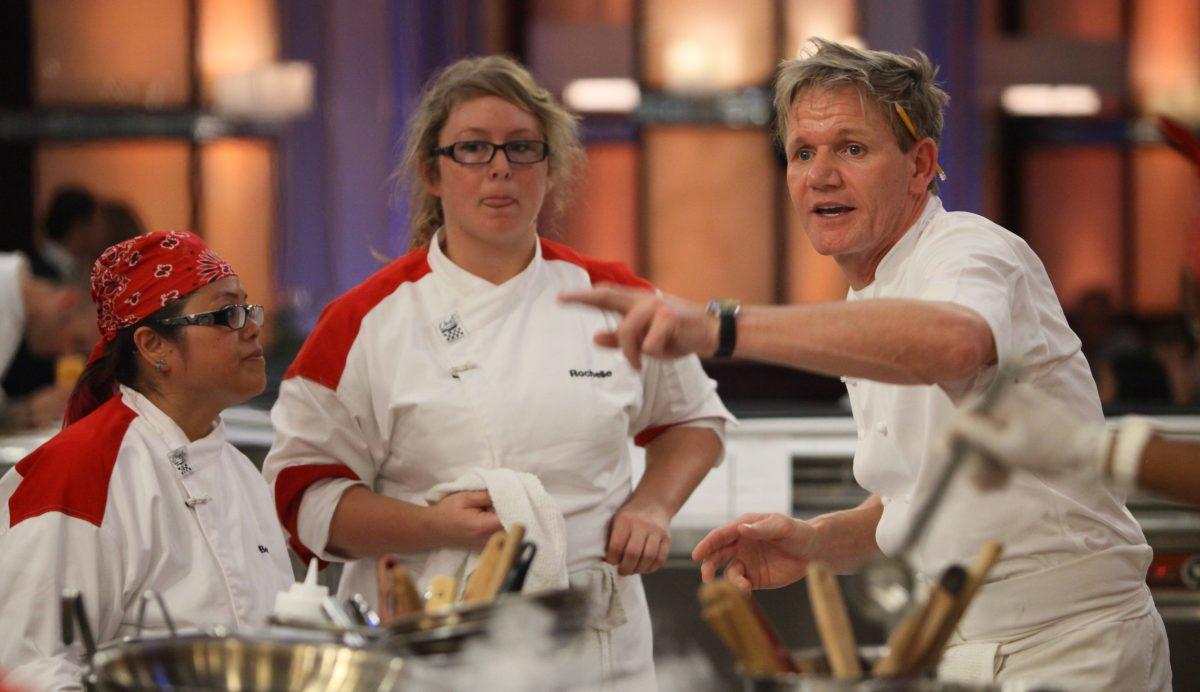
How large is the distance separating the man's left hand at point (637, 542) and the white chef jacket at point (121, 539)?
22.5 inches

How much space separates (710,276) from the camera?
679cm

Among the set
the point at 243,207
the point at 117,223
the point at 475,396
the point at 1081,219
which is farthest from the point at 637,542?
the point at 1081,219

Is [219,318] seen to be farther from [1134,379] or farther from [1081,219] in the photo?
A: [1081,219]

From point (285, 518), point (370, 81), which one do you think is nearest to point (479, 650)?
point (285, 518)

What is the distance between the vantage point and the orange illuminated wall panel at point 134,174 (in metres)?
6.73

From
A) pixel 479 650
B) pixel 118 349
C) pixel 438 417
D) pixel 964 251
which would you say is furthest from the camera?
pixel 438 417

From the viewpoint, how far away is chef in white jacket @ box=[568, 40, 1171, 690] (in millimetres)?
1626

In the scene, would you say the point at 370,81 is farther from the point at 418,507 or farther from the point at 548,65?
the point at 418,507

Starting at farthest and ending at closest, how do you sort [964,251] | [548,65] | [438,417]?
[548,65] → [438,417] → [964,251]

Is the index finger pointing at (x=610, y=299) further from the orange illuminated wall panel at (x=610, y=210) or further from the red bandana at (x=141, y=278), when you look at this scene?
the orange illuminated wall panel at (x=610, y=210)

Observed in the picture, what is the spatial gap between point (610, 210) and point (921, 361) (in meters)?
5.33

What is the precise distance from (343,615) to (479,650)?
22 cm

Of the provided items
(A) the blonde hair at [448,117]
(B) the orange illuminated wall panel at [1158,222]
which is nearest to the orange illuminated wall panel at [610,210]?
(B) the orange illuminated wall panel at [1158,222]

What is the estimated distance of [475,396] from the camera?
93.3 inches
